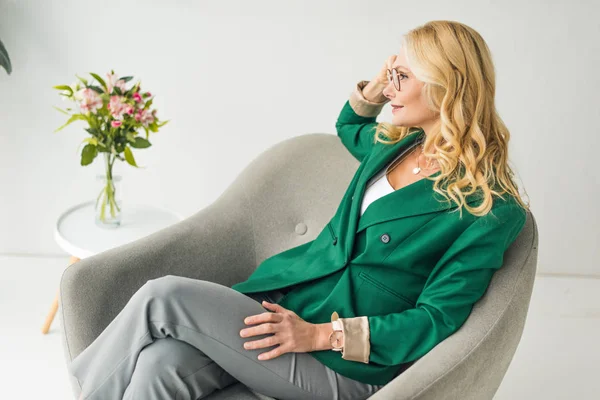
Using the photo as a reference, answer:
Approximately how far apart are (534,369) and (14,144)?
2.31 metres

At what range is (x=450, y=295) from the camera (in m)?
1.55

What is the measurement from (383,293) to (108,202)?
3.71ft

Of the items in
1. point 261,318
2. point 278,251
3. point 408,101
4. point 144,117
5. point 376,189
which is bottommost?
point 278,251

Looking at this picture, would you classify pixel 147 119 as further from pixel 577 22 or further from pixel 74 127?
pixel 577 22

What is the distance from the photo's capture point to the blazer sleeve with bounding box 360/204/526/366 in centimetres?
155

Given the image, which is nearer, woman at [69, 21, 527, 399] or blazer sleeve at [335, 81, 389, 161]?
woman at [69, 21, 527, 399]

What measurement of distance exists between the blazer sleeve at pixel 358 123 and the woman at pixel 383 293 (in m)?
0.25

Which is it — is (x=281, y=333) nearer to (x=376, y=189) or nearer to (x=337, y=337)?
(x=337, y=337)

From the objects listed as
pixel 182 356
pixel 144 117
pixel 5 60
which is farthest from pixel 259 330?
pixel 5 60

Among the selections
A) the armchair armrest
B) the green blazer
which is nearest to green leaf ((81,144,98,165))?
the armchair armrest

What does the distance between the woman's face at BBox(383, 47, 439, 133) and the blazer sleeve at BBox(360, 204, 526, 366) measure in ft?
0.94

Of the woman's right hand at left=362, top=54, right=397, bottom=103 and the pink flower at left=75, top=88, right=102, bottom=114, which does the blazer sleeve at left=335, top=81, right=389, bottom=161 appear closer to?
the woman's right hand at left=362, top=54, right=397, bottom=103

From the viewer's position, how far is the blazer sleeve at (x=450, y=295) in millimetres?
1547

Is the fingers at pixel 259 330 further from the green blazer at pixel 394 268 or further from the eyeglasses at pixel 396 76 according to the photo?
the eyeglasses at pixel 396 76
